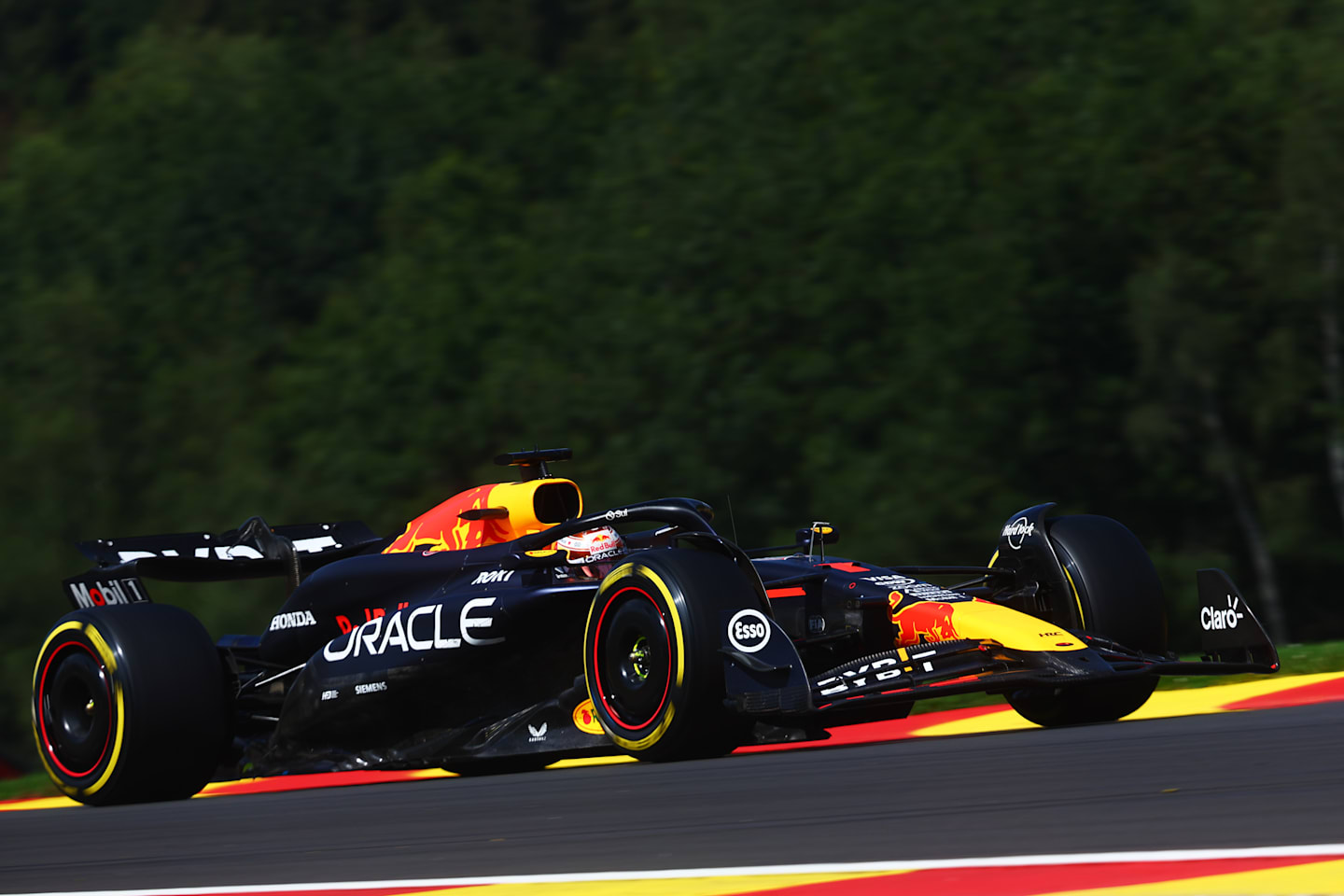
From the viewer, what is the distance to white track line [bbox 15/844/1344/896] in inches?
154

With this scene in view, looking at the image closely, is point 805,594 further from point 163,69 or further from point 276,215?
point 163,69

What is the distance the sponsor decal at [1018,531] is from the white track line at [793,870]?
393cm

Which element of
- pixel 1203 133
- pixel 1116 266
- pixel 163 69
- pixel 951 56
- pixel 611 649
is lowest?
pixel 611 649

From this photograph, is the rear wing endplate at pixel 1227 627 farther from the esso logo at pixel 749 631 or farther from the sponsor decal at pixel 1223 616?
the esso logo at pixel 749 631

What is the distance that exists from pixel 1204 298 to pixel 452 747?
985 inches

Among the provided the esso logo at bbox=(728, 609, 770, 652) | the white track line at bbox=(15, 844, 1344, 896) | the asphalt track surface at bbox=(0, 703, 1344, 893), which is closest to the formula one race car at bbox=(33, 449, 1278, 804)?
the esso logo at bbox=(728, 609, 770, 652)

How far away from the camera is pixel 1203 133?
33.1m

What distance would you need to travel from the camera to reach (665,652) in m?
6.82

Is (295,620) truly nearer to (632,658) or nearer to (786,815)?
(632,658)

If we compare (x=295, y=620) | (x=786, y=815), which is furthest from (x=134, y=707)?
(x=786, y=815)

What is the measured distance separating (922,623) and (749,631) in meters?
0.81

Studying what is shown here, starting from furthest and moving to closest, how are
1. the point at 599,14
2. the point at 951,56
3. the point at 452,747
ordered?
the point at 599,14 → the point at 951,56 → the point at 452,747

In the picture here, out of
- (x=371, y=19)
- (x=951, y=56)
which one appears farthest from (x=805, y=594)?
(x=371, y=19)

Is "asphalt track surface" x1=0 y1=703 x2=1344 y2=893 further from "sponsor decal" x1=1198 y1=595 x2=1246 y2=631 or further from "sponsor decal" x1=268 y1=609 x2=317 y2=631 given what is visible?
"sponsor decal" x1=268 y1=609 x2=317 y2=631
